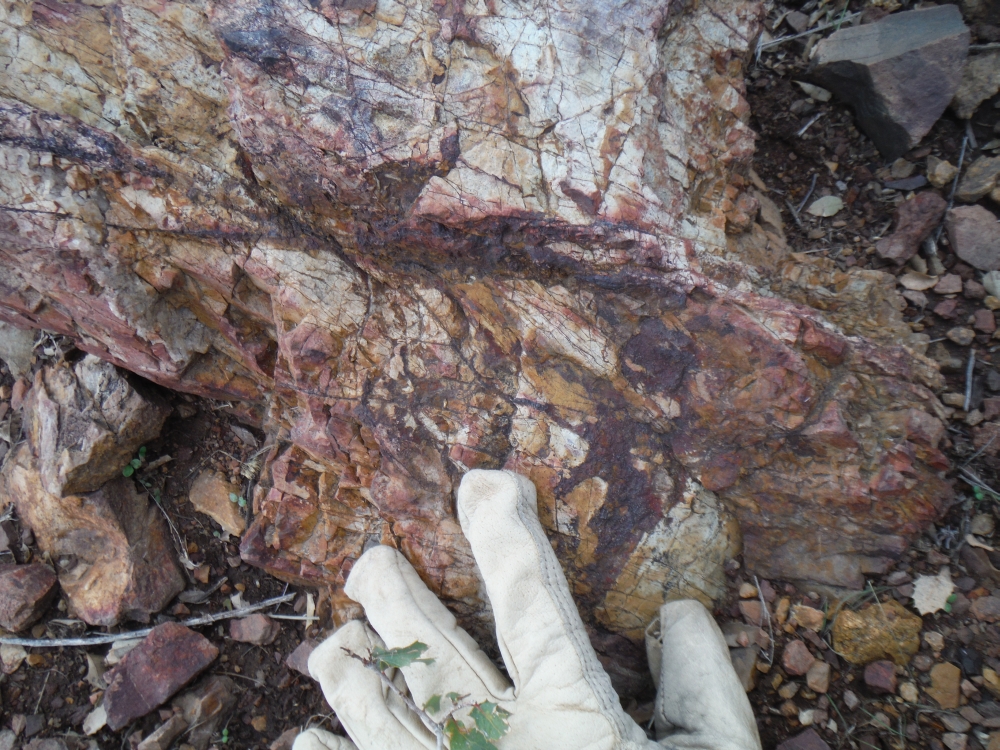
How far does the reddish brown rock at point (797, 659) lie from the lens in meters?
2.35

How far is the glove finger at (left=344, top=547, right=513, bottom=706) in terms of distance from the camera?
2.44 m

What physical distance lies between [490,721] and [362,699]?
825 millimetres

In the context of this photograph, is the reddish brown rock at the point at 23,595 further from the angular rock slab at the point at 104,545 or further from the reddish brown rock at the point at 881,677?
the reddish brown rock at the point at 881,677

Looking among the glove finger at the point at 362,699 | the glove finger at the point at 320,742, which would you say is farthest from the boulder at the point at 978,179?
the glove finger at the point at 320,742

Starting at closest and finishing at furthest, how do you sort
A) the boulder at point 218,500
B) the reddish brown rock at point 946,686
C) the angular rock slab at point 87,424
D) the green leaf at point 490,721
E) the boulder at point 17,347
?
the green leaf at point 490,721 → the reddish brown rock at point 946,686 → the angular rock slab at point 87,424 → the boulder at point 218,500 → the boulder at point 17,347

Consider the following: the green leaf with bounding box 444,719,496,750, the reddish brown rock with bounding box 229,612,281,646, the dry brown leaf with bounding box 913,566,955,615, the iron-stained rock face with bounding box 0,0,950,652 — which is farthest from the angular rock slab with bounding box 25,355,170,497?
the dry brown leaf with bounding box 913,566,955,615

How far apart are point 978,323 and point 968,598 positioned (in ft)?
3.46

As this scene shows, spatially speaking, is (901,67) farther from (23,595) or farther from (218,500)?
(23,595)

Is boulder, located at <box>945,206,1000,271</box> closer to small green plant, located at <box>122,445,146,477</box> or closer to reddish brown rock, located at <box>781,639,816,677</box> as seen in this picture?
reddish brown rock, located at <box>781,639,816,677</box>

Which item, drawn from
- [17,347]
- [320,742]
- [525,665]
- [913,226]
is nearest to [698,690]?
[525,665]

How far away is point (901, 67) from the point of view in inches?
108

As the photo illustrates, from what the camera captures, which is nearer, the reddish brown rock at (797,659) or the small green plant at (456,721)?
the small green plant at (456,721)

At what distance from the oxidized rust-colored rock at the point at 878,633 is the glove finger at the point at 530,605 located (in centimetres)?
81

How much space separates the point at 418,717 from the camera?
Answer: 2.55 m
